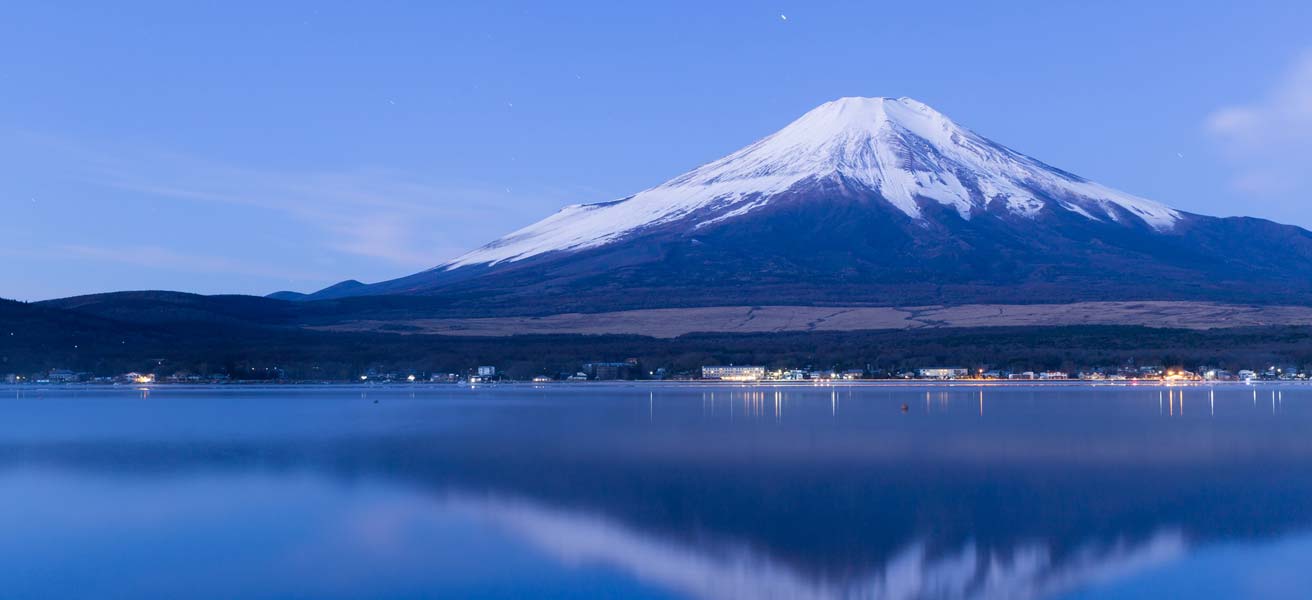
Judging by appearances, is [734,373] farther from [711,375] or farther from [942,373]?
[942,373]

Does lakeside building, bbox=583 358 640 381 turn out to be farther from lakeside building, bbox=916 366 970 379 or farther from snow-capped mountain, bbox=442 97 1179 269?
snow-capped mountain, bbox=442 97 1179 269

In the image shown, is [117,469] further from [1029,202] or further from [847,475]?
[1029,202]

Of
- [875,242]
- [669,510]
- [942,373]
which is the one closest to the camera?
[669,510]

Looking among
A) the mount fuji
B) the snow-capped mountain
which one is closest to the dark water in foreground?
the mount fuji

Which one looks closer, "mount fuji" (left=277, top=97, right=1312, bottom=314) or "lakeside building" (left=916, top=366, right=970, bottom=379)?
"lakeside building" (left=916, top=366, right=970, bottom=379)

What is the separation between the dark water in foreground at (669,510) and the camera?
1427cm

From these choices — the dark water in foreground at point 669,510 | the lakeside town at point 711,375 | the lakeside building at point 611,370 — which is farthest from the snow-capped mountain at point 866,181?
the dark water in foreground at point 669,510

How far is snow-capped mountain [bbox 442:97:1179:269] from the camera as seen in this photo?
6713 inches

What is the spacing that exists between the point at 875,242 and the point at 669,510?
454ft

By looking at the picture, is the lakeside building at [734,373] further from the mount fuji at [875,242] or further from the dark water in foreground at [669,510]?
the dark water in foreground at [669,510]

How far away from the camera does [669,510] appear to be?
1895 centimetres

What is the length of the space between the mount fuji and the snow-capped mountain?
38 centimetres

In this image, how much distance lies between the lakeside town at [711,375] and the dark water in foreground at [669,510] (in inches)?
1957

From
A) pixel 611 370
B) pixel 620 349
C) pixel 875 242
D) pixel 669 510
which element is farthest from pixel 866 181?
pixel 669 510
